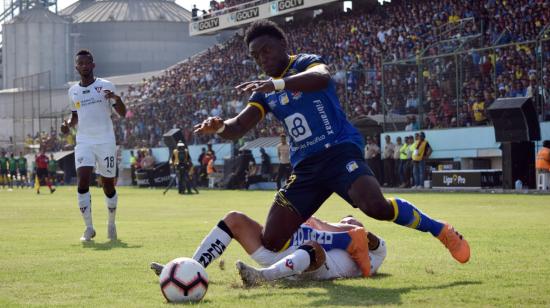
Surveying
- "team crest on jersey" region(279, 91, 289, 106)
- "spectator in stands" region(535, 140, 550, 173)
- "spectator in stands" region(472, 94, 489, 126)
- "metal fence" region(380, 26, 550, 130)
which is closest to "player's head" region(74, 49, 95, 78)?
"team crest on jersey" region(279, 91, 289, 106)

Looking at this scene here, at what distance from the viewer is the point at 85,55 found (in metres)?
14.0

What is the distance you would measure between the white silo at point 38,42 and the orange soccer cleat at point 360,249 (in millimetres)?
78547

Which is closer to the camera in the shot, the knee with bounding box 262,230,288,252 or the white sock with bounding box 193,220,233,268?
the white sock with bounding box 193,220,233,268

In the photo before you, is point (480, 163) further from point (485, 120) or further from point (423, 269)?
point (423, 269)

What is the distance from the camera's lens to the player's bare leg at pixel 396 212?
25.8 feet

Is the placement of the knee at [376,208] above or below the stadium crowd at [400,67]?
below

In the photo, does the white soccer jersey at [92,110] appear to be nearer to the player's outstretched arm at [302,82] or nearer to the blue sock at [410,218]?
the player's outstretched arm at [302,82]

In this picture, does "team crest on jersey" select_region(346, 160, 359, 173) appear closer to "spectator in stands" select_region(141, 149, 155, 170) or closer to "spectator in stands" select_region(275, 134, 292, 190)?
"spectator in stands" select_region(275, 134, 292, 190)

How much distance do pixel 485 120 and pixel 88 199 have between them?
20039 millimetres

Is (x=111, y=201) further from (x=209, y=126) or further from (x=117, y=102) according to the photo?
(x=209, y=126)

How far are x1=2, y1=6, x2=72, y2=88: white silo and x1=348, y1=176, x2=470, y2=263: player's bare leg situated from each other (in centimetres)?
7874

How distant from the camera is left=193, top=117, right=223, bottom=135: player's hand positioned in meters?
7.75

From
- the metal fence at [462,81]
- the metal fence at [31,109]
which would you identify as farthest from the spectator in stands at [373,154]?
the metal fence at [31,109]

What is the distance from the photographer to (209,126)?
7801mm
